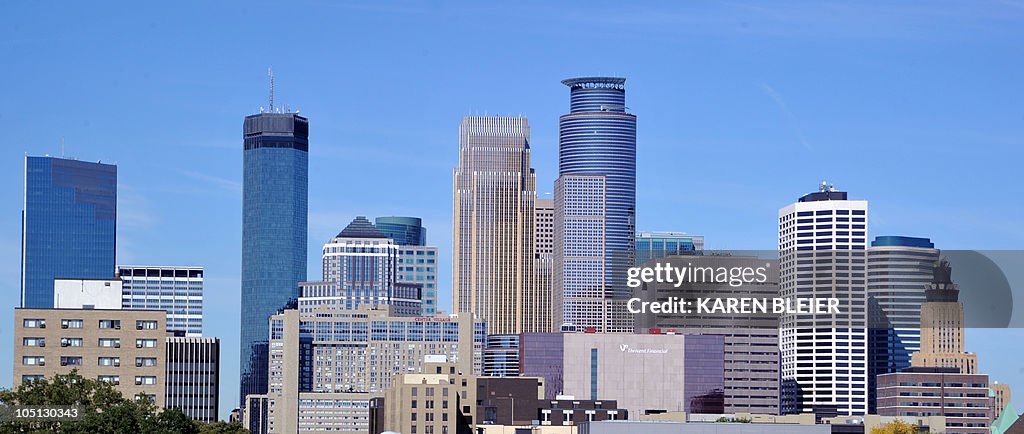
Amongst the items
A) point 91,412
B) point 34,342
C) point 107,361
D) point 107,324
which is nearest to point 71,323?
point 107,324

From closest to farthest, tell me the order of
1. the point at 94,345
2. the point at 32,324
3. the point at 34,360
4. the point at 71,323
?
the point at 34,360, the point at 94,345, the point at 32,324, the point at 71,323

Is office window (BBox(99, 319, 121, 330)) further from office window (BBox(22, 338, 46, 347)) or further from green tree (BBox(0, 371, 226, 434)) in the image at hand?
green tree (BBox(0, 371, 226, 434))

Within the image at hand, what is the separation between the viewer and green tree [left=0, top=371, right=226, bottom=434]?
10156 cm

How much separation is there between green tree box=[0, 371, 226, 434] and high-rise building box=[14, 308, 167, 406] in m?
64.3

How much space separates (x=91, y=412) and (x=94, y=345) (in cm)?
7717

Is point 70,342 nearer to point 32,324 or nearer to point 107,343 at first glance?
point 107,343

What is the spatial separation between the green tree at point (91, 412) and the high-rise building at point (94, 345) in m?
64.3

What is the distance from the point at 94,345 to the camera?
179125 millimetres

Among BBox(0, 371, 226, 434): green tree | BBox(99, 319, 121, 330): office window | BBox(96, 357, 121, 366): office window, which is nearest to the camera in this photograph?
BBox(0, 371, 226, 434): green tree

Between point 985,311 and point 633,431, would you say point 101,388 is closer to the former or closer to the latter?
point 985,311

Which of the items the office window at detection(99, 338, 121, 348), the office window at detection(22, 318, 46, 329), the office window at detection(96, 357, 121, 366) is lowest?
the office window at detection(96, 357, 121, 366)

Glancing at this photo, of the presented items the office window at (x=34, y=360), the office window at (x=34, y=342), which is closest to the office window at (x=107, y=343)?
the office window at (x=34, y=342)

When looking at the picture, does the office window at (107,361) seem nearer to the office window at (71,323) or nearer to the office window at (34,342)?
the office window at (71,323)

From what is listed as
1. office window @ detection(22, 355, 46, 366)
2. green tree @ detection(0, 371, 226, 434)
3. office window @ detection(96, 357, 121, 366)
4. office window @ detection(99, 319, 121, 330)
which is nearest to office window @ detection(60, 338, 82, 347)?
office window @ detection(22, 355, 46, 366)
